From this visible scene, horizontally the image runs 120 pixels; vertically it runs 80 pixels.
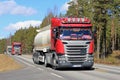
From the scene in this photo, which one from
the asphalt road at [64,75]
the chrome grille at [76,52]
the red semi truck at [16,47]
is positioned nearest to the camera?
the asphalt road at [64,75]

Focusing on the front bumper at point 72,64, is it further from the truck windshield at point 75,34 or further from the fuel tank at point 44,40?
the fuel tank at point 44,40

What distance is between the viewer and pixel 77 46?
28.8m

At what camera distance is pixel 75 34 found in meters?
29.3

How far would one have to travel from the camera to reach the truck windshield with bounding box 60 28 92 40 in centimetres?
2903

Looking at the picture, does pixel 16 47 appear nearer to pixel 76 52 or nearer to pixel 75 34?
pixel 75 34

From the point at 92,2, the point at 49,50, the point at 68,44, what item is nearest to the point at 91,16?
the point at 92,2

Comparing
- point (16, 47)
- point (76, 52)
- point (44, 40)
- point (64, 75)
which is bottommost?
point (64, 75)

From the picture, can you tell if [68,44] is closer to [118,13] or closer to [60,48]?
[60,48]

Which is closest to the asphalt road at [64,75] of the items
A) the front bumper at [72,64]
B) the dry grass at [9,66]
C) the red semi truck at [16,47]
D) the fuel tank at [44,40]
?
the front bumper at [72,64]

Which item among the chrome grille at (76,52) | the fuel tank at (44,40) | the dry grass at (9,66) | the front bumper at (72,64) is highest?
the fuel tank at (44,40)

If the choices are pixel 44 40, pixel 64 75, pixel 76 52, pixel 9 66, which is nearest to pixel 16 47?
pixel 9 66

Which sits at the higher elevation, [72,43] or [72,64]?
[72,43]

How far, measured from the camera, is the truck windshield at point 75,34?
1143 inches

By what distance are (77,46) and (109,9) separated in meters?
32.5
